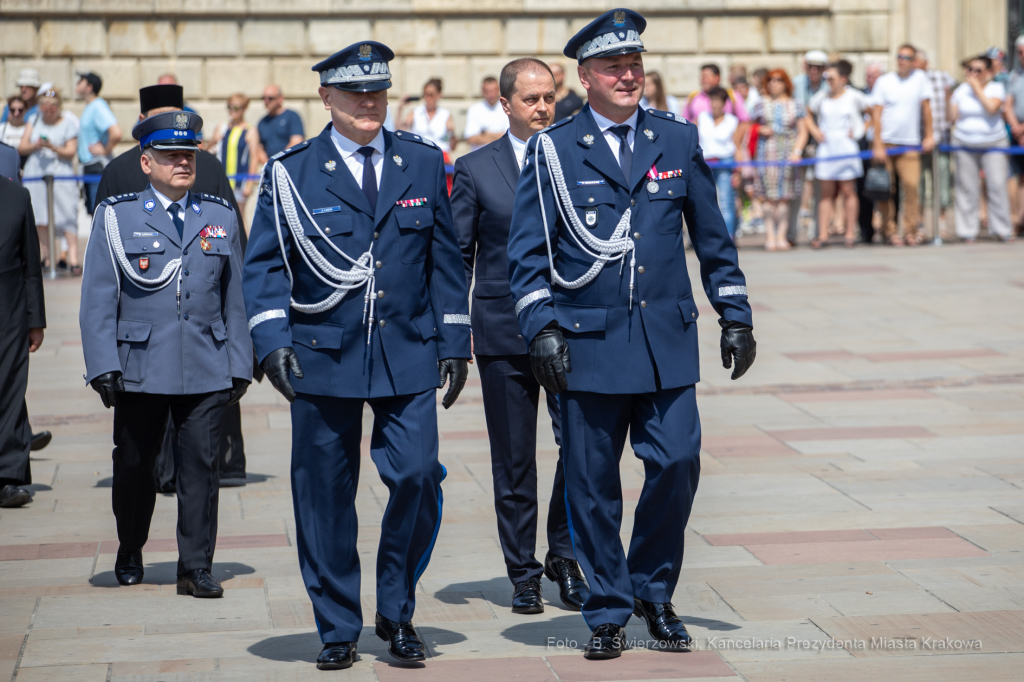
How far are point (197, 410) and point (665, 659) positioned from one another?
2.08 metres

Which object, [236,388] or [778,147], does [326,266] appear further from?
[778,147]

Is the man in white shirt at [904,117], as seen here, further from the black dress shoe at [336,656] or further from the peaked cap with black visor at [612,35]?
the black dress shoe at [336,656]

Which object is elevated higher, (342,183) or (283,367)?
(342,183)

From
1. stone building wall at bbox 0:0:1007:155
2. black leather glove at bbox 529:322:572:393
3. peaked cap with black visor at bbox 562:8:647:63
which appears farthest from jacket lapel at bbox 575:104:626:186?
stone building wall at bbox 0:0:1007:155

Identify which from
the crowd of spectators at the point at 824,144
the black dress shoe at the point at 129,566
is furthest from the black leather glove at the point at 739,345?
the crowd of spectators at the point at 824,144

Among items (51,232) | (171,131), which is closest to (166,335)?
(171,131)

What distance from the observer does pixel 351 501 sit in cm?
462

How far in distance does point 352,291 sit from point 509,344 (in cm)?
91

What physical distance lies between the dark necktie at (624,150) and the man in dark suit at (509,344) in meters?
0.68

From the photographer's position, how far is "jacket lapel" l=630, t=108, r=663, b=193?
463 centimetres

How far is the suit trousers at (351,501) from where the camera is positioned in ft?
14.9

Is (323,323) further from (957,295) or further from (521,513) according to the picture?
(957,295)

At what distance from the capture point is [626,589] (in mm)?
4598

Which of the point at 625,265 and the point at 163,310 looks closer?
the point at 625,265
